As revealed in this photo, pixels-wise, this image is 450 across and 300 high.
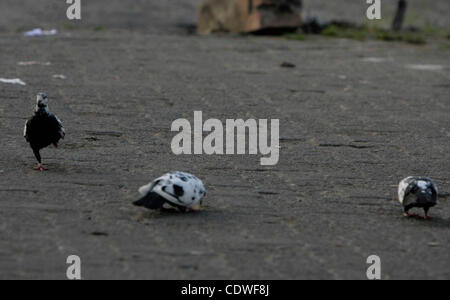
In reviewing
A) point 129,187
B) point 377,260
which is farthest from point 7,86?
point 377,260

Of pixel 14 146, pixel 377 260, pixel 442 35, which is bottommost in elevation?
pixel 377 260

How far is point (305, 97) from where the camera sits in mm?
10258

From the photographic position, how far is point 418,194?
19.1 feet

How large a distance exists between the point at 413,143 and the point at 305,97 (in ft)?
7.12

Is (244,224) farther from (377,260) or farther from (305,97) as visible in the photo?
(305,97)

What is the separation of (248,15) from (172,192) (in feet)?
32.1

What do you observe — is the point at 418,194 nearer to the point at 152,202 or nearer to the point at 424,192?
the point at 424,192

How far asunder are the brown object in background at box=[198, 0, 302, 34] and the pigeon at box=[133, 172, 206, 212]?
9.32 m

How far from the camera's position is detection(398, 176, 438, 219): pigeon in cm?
581

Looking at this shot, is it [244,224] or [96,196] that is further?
[96,196]

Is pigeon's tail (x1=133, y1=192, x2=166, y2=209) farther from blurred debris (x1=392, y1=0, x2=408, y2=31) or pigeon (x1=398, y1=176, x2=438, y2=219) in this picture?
blurred debris (x1=392, y1=0, x2=408, y2=31)

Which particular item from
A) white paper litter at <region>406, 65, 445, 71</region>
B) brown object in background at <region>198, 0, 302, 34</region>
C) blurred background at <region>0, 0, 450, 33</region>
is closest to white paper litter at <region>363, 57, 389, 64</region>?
white paper litter at <region>406, 65, 445, 71</region>

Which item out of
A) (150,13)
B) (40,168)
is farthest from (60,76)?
(150,13)

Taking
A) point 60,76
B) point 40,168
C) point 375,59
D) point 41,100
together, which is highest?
point 375,59
